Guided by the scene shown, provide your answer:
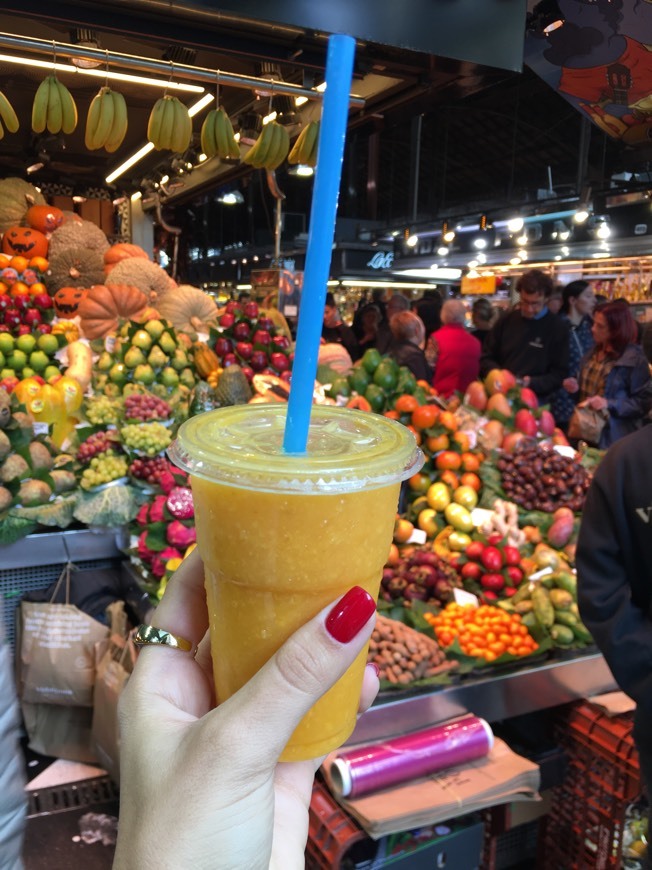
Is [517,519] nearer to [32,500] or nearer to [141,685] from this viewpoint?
[32,500]

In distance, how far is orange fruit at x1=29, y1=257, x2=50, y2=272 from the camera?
16.8ft

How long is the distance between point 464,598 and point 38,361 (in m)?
2.67

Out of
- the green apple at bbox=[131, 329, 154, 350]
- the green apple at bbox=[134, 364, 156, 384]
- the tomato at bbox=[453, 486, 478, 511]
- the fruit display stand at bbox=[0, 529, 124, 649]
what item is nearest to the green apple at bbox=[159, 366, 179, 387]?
the green apple at bbox=[134, 364, 156, 384]

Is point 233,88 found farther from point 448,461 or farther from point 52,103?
point 448,461

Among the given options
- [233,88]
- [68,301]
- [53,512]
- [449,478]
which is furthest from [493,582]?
[233,88]

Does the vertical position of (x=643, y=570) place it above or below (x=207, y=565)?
below

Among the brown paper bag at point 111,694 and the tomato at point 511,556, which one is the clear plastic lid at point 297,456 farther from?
the tomato at point 511,556

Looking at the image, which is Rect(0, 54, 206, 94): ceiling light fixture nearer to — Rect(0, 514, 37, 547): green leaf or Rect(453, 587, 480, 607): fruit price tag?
Rect(0, 514, 37, 547): green leaf

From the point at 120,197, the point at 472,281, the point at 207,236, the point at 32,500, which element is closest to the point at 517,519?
the point at 32,500

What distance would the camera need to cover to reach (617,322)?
4758mm

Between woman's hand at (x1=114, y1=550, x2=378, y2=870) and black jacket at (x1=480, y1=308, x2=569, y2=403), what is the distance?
468 centimetres

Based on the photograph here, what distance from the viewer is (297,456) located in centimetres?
76

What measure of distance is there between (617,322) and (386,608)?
130 inches

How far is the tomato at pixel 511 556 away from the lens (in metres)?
2.85
